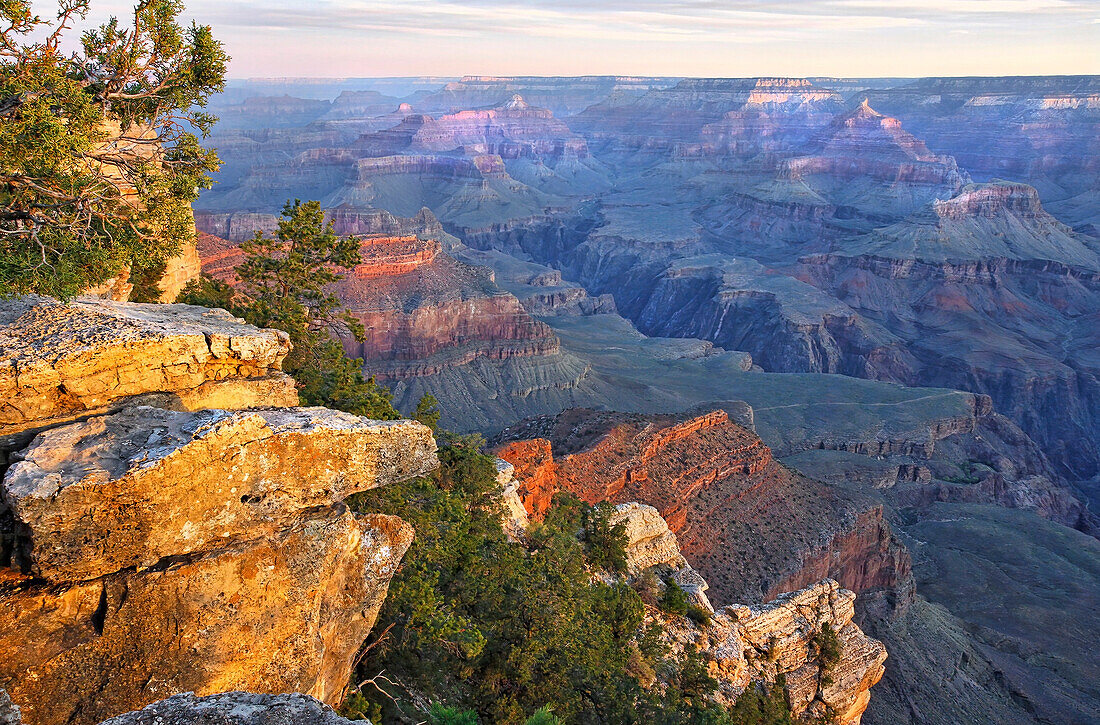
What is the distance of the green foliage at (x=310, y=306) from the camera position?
2369cm

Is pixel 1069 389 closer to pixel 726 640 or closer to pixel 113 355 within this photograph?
pixel 726 640

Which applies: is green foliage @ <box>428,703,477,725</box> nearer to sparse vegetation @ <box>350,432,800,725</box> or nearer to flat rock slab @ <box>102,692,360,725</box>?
sparse vegetation @ <box>350,432,800,725</box>

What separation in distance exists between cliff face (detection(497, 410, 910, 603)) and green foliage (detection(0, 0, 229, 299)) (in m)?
20.6

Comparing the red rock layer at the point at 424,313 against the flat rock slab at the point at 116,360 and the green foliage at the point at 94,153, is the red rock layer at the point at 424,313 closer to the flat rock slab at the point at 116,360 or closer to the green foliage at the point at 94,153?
the green foliage at the point at 94,153

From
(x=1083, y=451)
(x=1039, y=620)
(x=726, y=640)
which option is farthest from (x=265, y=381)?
(x=1083, y=451)

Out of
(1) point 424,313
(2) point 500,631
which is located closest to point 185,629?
(2) point 500,631

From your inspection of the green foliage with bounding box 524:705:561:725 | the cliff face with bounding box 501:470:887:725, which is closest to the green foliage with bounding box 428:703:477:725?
the green foliage with bounding box 524:705:561:725

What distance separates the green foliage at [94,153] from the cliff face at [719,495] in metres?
20.6

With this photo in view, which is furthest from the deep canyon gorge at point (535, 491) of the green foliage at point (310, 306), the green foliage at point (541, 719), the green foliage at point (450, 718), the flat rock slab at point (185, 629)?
the green foliage at point (310, 306)

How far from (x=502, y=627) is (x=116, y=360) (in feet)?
38.7

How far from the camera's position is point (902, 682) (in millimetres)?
44000

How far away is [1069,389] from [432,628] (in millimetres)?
145885

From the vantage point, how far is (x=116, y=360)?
1331 cm

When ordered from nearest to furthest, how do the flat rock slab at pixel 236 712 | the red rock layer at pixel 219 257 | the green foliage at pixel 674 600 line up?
the flat rock slab at pixel 236 712, the green foliage at pixel 674 600, the red rock layer at pixel 219 257
